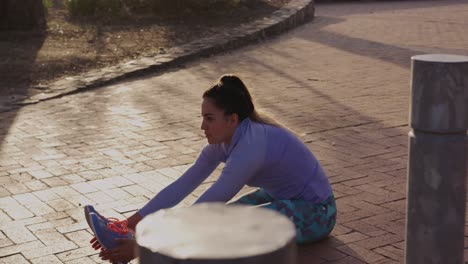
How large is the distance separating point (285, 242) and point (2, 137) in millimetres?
5997

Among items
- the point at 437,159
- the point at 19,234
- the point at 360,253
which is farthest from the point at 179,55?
the point at 437,159

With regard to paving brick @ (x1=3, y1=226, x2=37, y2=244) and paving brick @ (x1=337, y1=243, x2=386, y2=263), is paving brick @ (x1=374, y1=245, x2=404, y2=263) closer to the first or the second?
paving brick @ (x1=337, y1=243, x2=386, y2=263)

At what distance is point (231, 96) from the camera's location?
4160 millimetres

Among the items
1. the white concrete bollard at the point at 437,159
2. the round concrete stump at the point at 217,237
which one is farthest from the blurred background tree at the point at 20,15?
the round concrete stump at the point at 217,237

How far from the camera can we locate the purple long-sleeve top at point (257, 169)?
13.4 feet

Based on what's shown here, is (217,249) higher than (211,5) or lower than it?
higher

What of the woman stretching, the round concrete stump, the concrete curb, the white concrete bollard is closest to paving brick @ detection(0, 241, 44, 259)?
the woman stretching

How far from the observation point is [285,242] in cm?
162

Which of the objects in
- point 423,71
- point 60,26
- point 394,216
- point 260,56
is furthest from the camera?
point 60,26

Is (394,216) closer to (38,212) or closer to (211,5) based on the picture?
(38,212)

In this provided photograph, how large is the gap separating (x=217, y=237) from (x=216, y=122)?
2.56 metres

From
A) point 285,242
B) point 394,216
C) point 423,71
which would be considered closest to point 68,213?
point 394,216

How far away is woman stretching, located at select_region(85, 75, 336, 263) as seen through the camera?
159 inches

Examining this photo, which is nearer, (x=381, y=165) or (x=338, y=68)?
(x=381, y=165)
